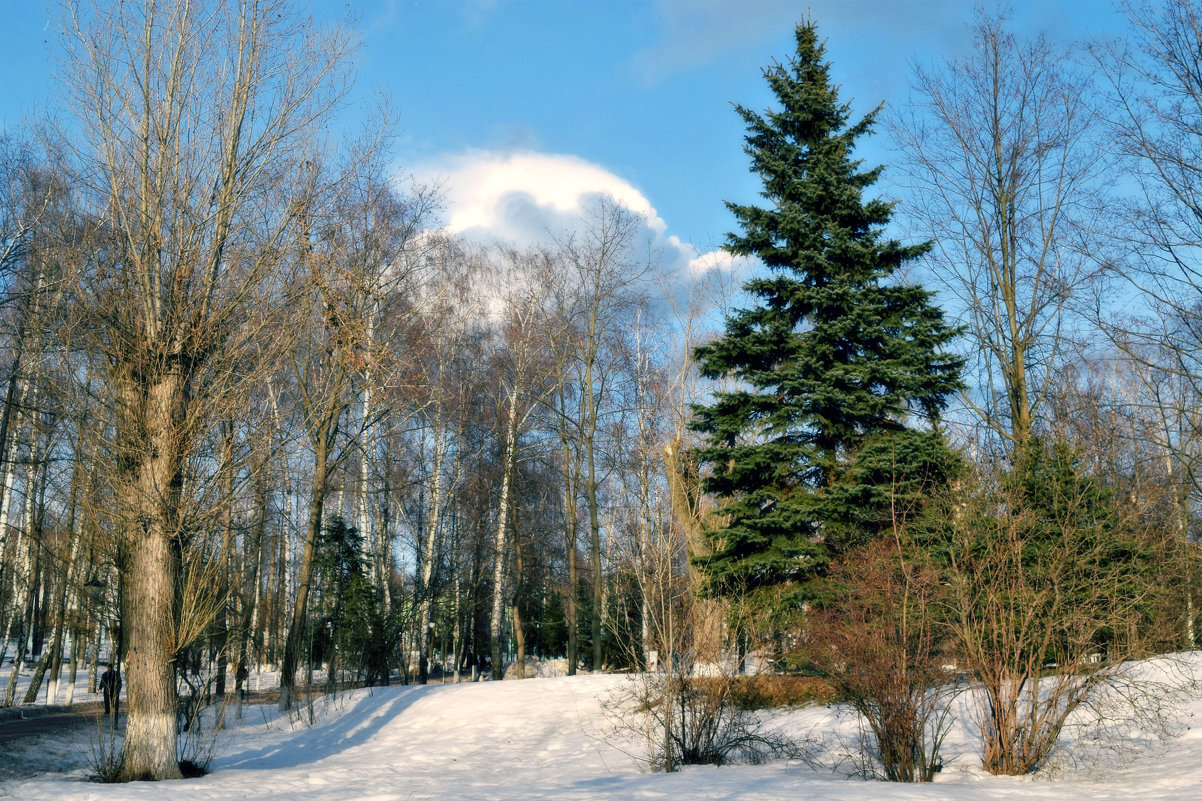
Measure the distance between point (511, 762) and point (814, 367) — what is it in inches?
333

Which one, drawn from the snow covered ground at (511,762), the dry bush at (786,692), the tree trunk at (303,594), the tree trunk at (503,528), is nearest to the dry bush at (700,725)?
the snow covered ground at (511,762)

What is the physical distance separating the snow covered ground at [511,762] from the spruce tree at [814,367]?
3.16m

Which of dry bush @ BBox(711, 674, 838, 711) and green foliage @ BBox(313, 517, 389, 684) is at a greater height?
green foliage @ BBox(313, 517, 389, 684)

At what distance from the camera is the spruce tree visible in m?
14.5

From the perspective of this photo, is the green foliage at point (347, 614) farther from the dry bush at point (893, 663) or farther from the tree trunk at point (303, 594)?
the dry bush at point (893, 663)

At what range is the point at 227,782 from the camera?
400 inches

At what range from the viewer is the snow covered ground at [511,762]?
344 inches

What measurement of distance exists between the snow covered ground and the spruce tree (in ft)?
10.4

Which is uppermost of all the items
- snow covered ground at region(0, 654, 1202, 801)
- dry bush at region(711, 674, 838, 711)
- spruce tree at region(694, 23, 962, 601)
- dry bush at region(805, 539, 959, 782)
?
spruce tree at region(694, 23, 962, 601)

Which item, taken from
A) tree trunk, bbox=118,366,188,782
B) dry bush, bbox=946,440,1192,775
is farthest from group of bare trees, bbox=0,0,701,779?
dry bush, bbox=946,440,1192,775

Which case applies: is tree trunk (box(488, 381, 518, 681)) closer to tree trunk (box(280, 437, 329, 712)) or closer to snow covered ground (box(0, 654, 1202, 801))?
snow covered ground (box(0, 654, 1202, 801))

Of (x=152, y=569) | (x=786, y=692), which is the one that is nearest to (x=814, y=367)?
(x=786, y=692)

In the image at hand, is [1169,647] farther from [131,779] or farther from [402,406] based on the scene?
[402,406]

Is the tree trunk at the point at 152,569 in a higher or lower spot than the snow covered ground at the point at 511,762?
higher
